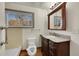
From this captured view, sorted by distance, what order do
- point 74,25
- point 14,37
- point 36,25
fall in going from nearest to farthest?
point 74,25 < point 14,37 < point 36,25

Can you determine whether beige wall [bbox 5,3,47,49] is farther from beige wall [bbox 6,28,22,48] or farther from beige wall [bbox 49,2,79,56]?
beige wall [bbox 49,2,79,56]

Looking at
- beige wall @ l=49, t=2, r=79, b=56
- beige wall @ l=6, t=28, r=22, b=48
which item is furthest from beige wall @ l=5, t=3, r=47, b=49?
beige wall @ l=49, t=2, r=79, b=56

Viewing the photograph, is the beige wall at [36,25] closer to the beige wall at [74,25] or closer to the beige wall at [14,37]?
the beige wall at [14,37]

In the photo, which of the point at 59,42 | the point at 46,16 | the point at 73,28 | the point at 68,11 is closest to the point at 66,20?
the point at 68,11

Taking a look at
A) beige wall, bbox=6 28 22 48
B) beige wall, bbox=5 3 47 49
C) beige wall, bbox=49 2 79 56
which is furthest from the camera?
beige wall, bbox=5 3 47 49

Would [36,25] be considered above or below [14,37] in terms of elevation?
above

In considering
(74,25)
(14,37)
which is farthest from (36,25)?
(74,25)

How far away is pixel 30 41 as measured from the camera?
3.09 m

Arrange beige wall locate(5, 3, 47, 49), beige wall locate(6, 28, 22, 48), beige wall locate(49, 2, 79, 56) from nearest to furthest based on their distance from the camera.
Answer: beige wall locate(49, 2, 79, 56) → beige wall locate(6, 28, 22, 48) → beige wall locate(5, 3, 47, 49)

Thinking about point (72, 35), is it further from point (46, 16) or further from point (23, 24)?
point (23, 24)

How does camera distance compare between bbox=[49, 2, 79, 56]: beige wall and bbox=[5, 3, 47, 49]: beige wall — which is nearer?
bbox=[49, 2, 79, 56]: beige wall

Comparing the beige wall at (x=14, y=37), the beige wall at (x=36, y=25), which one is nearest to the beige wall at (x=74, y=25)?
the beige wall at (x=36, y=25)

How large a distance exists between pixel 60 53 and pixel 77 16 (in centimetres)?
64

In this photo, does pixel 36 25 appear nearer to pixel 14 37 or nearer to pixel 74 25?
pixel 14 37
